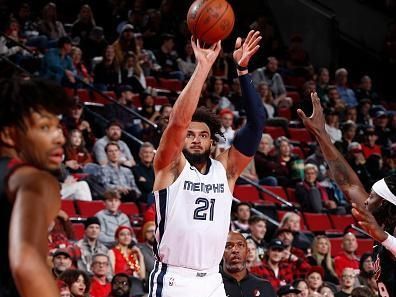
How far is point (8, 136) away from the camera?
315 centimetres

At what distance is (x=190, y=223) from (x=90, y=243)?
15.3ft

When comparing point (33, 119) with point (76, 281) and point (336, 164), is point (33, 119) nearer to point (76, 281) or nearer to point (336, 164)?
point (336, 164)

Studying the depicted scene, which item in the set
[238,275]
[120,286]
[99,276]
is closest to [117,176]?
[99,276]

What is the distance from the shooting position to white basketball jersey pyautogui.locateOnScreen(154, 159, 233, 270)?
17.6ft

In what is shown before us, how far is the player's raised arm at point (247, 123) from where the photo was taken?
225 inches

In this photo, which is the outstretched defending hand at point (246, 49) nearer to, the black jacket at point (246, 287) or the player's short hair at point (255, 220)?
the black jacket at point (246, 287)

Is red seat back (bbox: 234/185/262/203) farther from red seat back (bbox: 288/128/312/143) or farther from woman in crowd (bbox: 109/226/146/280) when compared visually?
woman in crowd (bbox: 109/226/146/280)

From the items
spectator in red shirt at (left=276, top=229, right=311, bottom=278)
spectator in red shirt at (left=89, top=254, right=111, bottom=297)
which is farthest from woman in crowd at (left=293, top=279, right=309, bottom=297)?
spectator in red shirt at (left=89, top=254, right=111, bottom=297)

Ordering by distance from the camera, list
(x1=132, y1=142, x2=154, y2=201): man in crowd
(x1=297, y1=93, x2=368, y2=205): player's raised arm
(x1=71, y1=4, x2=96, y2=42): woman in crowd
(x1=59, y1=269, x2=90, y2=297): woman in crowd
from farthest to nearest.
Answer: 1. (x1=71, y1=4, x2=96, y2=42): woman in crowd
2. (x1=132, y1=142, x2=154, y2=201): man in crowd
3. (x1=59, y1=269, x2=90, y2=297): woman in crowd
4. (x1=297, y1=93, x2=368, y2=205): player's raised arm

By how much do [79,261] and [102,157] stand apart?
2.53 meters

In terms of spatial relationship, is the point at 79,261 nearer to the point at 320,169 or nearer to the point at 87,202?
the point at 87,202

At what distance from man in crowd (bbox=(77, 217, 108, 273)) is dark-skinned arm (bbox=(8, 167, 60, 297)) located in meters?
6.73

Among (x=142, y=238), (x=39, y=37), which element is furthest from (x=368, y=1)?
(x=142, y=238)

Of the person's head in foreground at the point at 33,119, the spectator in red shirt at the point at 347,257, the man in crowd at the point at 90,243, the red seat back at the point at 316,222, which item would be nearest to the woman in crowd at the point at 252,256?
the spectator in red shirt at the point at 347,257
